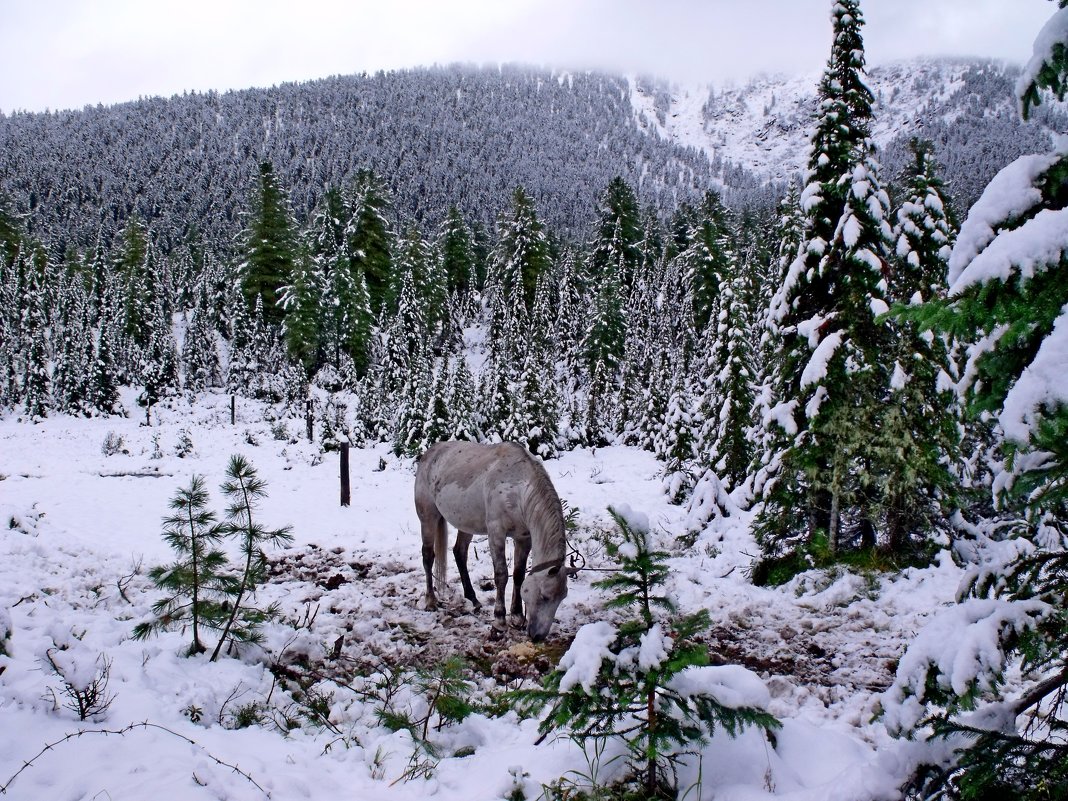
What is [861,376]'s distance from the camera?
10547 millimetres

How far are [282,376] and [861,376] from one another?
4392cm

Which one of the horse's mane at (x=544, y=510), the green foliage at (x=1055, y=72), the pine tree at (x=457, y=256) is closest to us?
the green foliage at (x=1055, y=72)

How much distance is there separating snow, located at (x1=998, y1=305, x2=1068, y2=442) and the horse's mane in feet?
19.8

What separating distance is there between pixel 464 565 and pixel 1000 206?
28.2 feet

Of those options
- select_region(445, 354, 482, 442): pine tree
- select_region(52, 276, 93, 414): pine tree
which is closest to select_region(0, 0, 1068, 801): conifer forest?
select_region(445, 354, 482, 442): pine tree

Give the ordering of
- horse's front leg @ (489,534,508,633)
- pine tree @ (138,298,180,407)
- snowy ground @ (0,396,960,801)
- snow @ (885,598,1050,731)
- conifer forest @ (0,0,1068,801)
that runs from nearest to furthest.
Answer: snow @ (885,598,1050,731) → conifer forest @ (0,0,1068,801) → snowy ground @ (0,396,960,801) → horse's front leg @ (489,534,508,633) → pine tree @ (138,298,180,407)

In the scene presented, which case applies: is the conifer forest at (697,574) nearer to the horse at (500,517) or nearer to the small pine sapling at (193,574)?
the small pine sapling at (193,574)

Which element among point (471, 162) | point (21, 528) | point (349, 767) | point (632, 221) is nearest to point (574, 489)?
point (21, 528)

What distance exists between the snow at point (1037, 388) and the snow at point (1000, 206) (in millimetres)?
561

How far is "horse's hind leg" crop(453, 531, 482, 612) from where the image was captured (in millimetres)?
9617

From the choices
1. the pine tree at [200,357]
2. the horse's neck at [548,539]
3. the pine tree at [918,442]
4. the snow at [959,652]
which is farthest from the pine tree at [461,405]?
the pine tree at [200,357]

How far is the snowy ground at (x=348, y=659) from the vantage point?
13.2ft

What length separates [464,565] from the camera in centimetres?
987

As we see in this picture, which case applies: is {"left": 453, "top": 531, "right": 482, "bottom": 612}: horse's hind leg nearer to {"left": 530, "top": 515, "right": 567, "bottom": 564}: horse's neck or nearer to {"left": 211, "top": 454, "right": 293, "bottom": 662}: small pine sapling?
{"left": 530, "top": 515, "right": 567, "bottom": 564}: horse's neck
